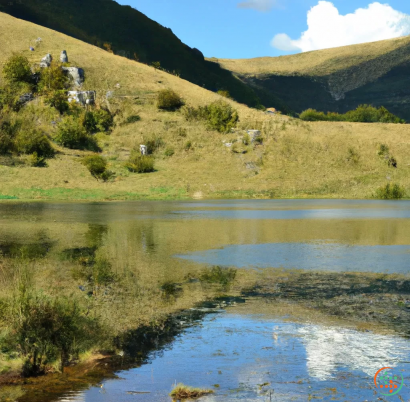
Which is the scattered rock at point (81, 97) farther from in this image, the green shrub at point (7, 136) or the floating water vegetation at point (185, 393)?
the floating water vegetation at point (185, 393)

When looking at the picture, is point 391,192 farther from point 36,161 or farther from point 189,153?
point 36,161

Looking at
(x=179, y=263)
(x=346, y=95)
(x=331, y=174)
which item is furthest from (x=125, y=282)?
(x=346, y=95)

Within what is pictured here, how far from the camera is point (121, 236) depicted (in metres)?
23.5

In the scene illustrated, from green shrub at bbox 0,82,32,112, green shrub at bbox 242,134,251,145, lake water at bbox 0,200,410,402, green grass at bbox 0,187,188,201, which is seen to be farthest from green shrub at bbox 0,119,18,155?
lake water at bbox 0,200,410,402

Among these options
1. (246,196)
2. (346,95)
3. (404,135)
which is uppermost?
(346,95)

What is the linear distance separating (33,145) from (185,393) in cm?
6110

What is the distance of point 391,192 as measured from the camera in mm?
59938

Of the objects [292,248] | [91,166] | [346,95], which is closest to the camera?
→ [292,248]

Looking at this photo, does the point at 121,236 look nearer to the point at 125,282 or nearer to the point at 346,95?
the point at 125,282

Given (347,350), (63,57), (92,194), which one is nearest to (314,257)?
(347,350)

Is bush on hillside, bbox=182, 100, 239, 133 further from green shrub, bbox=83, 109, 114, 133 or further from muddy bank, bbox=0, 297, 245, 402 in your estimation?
muddy bank, bbox=0, 297, 245, 402

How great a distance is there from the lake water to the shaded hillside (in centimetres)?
11212

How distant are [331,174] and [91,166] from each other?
26359mm

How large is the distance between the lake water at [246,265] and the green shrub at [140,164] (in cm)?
2706
